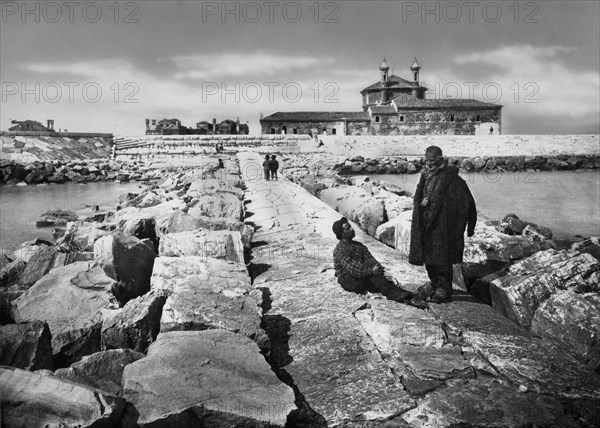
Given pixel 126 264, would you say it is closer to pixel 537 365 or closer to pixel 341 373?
pixel 341 373

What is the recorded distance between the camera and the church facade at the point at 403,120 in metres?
53.4

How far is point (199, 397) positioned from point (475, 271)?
3953mm

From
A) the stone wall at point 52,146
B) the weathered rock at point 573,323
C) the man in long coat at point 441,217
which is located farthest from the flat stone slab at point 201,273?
the stone wall at point 52,146

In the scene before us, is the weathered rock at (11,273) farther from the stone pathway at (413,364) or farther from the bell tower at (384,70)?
the bell tower at (384,70)

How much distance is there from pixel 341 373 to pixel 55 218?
14.3 meters

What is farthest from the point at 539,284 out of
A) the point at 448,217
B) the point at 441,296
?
the point at 448,217

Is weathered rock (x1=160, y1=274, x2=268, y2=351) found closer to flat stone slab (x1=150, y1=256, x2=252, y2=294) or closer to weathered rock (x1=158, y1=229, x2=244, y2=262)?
flat stone slab (x1=150, y1=256, x2=252, y2=294)

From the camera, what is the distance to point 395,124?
54375 millimetres

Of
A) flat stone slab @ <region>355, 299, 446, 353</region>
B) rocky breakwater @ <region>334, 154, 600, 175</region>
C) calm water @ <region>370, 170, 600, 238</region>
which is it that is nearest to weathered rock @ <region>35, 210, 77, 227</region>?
calm water @ <region>370, 170, 600, 238</region>

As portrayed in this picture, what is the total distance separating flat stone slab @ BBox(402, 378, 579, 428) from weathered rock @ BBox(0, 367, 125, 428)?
165 centimetres

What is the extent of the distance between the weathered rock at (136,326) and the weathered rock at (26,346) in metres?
0.50

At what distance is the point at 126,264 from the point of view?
557 cm

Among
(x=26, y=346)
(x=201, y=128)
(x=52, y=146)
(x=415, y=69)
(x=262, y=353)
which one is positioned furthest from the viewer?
(x=415, y=69)

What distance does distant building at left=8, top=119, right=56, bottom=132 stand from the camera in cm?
4868
